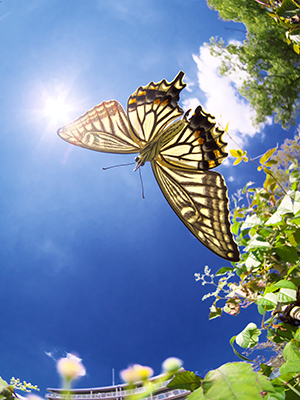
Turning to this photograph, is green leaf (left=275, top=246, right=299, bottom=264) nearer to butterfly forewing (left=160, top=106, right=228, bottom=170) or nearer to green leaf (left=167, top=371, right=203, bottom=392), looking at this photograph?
butterfly forewing (left=160, top=106, right=228, bottom=170)

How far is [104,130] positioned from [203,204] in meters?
0.75

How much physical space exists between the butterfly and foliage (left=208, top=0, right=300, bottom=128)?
4.80m

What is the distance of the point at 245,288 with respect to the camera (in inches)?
37.4

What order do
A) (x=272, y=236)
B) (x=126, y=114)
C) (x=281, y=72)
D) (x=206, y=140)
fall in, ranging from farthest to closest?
(x=281, y=72)
(x=126, y=114)
(x=206, y=140)
(x=272, y=236)

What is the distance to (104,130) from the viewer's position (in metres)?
1.50

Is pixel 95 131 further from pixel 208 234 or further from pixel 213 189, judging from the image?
pixel 208 234

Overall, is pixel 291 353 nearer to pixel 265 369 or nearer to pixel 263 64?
pixel 265 369

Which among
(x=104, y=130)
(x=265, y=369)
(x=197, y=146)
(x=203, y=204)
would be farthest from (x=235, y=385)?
(x=104, y=130)

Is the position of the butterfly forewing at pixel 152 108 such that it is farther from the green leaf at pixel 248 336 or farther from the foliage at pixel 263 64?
the foliage at pixel 263 64

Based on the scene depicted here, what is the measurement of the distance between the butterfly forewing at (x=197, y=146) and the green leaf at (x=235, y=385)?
0.98 metres

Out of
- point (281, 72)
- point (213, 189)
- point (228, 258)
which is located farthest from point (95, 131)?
point (281, 72)

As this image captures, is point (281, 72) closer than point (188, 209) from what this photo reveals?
No

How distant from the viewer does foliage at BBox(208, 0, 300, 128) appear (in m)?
5.04

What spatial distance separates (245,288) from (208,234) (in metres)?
0.24
